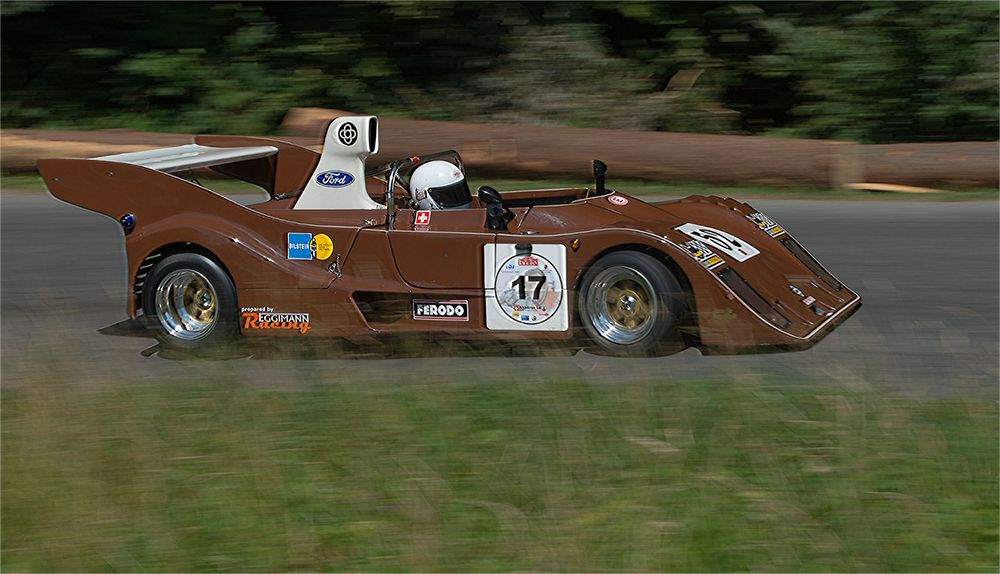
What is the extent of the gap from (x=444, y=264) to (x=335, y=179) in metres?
1.14

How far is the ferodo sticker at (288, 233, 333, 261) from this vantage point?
5.71m

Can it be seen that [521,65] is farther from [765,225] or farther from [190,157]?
[765,225]

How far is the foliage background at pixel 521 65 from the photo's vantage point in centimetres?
1380

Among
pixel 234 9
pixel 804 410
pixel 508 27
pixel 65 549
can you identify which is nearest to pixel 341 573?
pixel 65 549

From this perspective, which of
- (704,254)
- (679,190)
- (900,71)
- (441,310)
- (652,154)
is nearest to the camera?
(704,254)

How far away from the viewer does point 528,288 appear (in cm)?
538

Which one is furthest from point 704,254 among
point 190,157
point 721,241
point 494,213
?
Answer: point 190,157

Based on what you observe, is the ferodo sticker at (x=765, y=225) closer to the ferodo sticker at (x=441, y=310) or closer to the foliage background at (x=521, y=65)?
the ferodo sticker at (x=441, y=310)

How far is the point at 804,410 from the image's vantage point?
4.34m

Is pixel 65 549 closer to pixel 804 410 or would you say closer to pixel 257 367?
pixel 257 367

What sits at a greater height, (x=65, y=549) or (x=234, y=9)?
(x=234, y=9)

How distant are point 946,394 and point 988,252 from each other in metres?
3.82

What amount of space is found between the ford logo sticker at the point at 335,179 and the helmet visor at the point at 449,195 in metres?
0.57

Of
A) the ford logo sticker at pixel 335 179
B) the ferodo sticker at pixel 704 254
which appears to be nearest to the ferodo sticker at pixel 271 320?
the ford logo sticker at pixel 335 179
